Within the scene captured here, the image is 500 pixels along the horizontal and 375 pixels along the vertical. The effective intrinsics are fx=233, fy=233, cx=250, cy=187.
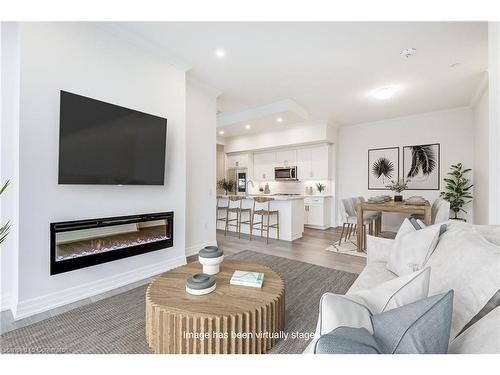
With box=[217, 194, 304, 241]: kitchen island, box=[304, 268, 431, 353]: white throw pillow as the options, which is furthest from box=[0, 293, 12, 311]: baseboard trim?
box=[217, 194, 304, 241]: kitchen island

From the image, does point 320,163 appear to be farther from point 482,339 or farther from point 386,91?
point 482,339

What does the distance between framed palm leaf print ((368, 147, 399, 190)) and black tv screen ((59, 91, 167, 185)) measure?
5114mm

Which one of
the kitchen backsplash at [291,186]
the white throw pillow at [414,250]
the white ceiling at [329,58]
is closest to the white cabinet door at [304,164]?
the kitchen backsplash at [291,186]

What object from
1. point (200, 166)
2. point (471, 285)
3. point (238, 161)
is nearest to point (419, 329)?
point (471, 285)

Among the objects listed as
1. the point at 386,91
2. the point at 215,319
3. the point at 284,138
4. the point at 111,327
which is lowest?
the point at 111,327

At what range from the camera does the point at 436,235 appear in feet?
4.82

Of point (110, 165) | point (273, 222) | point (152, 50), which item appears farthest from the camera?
point (273, 222)

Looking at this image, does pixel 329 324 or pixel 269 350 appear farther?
pixel 269 350

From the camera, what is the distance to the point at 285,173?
6.66 meters

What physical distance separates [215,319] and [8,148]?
7.96ft

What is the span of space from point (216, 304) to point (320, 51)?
9.88 ft

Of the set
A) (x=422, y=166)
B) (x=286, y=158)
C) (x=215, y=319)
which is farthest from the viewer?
(x=286, y=158)
